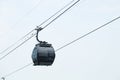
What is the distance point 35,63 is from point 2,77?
132ft

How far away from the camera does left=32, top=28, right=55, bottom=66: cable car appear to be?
21844 mm

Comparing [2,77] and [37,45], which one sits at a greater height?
[2,77]

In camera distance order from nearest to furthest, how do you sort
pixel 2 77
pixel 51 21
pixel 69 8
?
pixel 69 8
pixel 51 21
pixel 2 77

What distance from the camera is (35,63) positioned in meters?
22.3

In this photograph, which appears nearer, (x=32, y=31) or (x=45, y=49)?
(x=32, y=31)

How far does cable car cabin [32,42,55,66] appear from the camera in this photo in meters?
21.8

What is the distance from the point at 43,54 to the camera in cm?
2194

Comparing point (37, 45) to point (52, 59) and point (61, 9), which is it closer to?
point (52, 59)

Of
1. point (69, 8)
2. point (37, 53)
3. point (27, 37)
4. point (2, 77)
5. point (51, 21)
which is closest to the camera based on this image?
point (69, 8)

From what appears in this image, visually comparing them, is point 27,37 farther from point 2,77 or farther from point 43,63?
point 2,77

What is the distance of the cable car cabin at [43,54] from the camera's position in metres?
21.8

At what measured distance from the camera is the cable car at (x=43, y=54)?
71.7 feet

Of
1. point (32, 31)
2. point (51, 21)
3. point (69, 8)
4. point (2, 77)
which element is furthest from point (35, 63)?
point (2, 77)

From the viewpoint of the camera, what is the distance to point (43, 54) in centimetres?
2194
